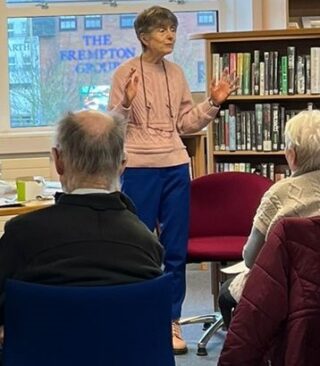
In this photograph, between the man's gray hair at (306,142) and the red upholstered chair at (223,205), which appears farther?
the red upholstered chair at (223,205)

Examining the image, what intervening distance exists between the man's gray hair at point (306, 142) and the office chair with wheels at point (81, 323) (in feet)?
3.05

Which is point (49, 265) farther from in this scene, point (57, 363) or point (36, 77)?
point (36, 77)

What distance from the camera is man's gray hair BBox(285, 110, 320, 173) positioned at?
2527mm

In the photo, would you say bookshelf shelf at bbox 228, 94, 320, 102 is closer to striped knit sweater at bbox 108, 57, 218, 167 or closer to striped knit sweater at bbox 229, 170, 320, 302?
striped knit sweater at bbox 108, 57, 218, 167

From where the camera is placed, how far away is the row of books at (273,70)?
14.3ft

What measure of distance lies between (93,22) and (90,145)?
3566mm

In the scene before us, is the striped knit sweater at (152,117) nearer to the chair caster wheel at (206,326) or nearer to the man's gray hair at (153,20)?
the man's gray hair at (153,20)

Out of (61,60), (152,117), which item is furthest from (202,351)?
(61,60)

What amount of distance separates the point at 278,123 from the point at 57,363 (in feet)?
9.57

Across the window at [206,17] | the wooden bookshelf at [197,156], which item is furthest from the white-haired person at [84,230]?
the window at [206,17]

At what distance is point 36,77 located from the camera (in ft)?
17.5

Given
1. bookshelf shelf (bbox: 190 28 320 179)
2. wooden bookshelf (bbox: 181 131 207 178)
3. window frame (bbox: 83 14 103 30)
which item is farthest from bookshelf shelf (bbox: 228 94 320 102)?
window frame (bbox: 83 14 103 30)

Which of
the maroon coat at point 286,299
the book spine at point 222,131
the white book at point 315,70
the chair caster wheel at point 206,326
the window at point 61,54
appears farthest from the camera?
the window at point 61,54

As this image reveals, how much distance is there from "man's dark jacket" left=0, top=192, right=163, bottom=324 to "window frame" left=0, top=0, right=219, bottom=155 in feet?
10.7
